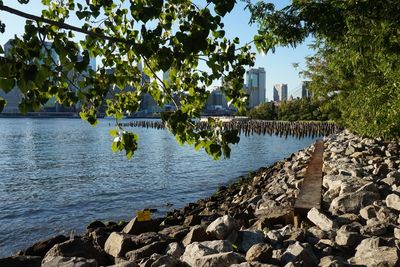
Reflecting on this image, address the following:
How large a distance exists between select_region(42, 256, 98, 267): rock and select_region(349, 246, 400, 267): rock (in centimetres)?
318

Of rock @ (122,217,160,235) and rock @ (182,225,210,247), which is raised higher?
rock @ (182,225,210,247)

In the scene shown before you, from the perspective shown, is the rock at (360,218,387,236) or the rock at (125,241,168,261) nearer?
the rock at (125,241,168,261)

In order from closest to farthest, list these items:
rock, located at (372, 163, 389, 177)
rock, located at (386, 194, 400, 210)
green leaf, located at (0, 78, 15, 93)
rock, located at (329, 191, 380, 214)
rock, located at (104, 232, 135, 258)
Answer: green leaf, located at (0, 78, 15, 93) < rock, located at (104, 232, 135, 258) < rock, located at (386, 194, 400, 210) < rock, located at (329, 191, 380, 214) < rock, located at (372, 163, 389, 177)

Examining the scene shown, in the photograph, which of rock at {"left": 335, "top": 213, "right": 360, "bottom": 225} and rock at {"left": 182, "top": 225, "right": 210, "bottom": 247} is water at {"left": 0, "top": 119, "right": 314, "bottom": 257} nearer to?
rock at {"left": 182, "top": 225, "right": 210, "bottom": 247}

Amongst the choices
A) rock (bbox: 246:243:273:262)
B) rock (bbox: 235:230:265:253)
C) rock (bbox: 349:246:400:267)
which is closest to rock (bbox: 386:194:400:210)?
rock (bbox: 349:246:400:267)

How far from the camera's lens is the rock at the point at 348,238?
19.2ft

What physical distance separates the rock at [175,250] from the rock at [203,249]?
294 millimetres

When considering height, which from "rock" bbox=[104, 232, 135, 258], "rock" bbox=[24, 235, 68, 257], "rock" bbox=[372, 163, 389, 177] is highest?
"rock" bbox=[372, 163, 389, 177]

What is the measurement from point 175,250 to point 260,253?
1.29 meters

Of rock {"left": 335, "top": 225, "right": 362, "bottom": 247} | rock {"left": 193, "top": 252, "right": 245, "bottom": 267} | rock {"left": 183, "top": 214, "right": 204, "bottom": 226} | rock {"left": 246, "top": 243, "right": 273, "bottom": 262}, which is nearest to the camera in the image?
rock {"left": 193, "top": 252, "right": 245, "bottom": 267}

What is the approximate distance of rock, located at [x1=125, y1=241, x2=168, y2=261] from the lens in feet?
20.0

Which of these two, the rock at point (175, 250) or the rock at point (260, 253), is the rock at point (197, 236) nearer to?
the rock at point (175, 250)

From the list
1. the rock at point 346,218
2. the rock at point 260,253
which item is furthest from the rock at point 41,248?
the rock at point 346,218

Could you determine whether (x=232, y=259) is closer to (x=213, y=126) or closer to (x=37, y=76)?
(x=213, y=126)
